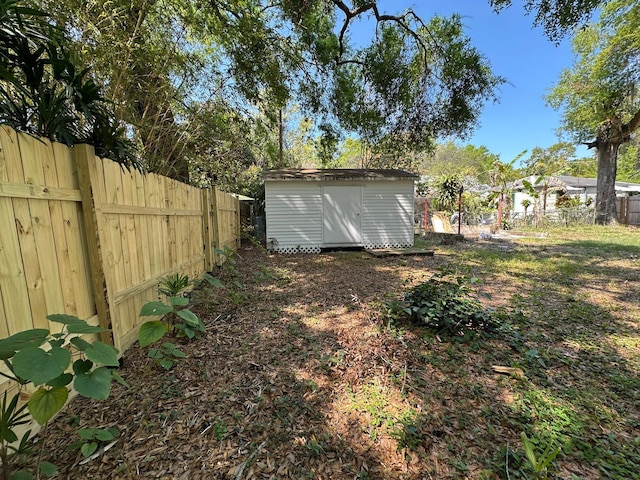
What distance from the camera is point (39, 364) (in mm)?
940

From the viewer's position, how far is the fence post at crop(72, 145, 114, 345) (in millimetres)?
1873

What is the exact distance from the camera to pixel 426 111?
740 centimetres

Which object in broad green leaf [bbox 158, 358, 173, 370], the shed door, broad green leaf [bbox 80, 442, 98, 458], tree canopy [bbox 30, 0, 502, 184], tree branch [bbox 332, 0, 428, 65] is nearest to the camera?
broad green leaf [bbox 80, 442, 98, 458]

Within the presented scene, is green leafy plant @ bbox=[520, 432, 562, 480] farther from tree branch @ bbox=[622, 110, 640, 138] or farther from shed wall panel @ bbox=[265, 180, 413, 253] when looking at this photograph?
tree branch @ bbox=[622, 110, 640, 138]

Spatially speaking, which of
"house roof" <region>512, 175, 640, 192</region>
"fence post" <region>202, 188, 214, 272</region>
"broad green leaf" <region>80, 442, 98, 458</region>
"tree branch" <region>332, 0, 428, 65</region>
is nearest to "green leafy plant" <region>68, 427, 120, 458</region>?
"broad green leaf" <region>80, 442, 98, 458</region>

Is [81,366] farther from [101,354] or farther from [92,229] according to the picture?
[92,229]

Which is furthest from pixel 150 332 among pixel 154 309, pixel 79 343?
pixel 79 343

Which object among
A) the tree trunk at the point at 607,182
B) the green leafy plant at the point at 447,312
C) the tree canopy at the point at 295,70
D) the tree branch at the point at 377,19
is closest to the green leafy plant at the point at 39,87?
the tree canopy at the point at 295,70

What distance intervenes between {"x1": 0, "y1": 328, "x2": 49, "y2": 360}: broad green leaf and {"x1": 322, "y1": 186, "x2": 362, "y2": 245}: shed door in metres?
7.70

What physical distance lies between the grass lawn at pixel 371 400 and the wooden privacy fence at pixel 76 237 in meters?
0.62

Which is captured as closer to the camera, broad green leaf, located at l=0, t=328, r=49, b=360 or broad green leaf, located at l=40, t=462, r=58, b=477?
broad green leaf, located at l=0, t=328, r=49, b=360

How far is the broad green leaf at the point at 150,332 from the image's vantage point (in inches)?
67.5

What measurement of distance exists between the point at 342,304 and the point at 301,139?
16.0 m

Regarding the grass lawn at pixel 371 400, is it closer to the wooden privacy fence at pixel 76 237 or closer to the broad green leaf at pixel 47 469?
the broad green leaf at pixel 47 469
